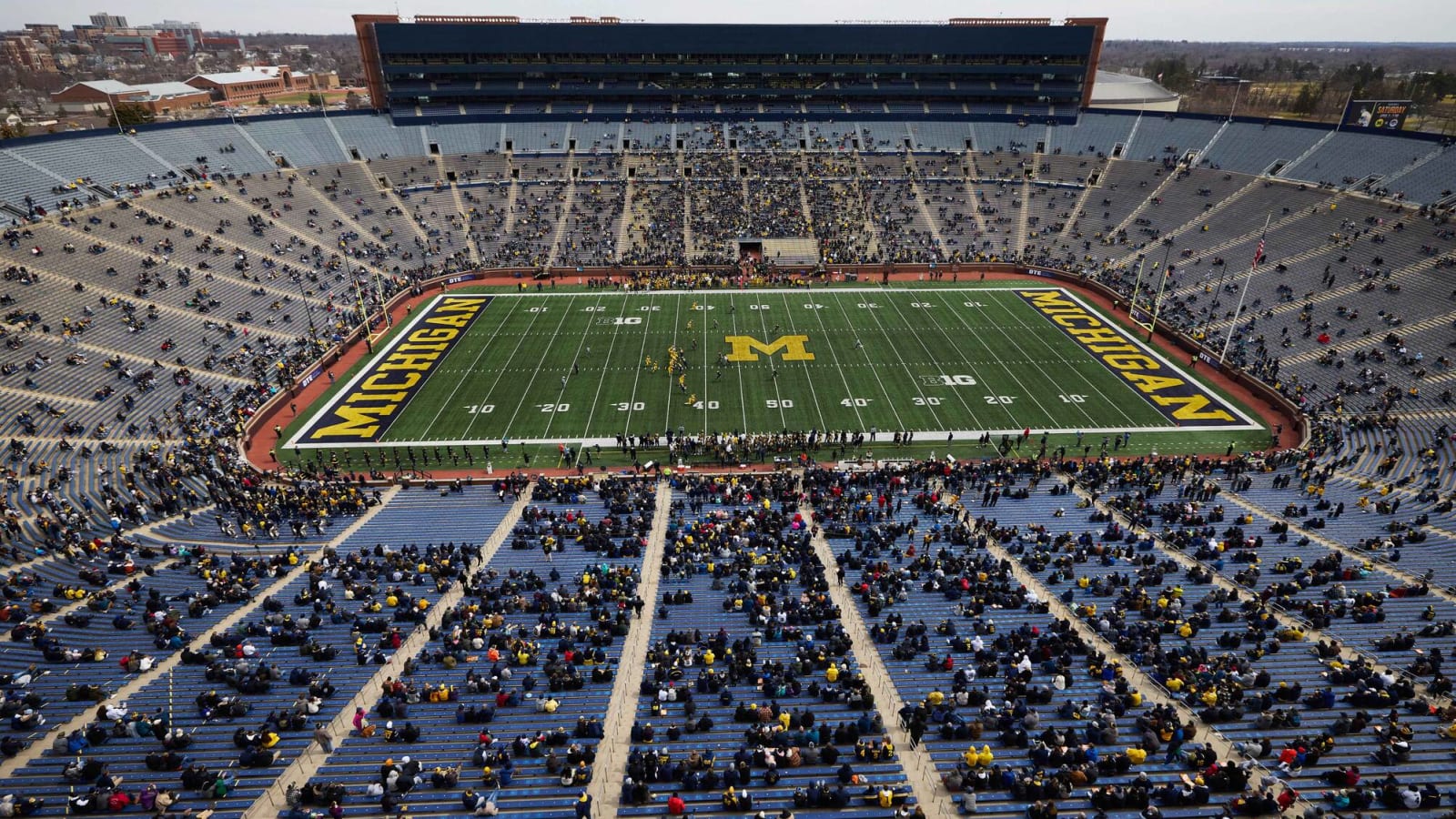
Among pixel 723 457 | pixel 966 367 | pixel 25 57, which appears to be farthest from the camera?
pixel 25 57

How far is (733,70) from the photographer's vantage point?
7806 centimetres

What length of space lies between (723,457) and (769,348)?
12.9 m

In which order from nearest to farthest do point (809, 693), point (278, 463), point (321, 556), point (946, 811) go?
point (946, 811) → point (809, 693) → point (321, 556) → point (278, 463)

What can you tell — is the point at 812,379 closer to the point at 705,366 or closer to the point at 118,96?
the point at 705,366

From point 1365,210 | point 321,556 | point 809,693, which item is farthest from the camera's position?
point 1365,210

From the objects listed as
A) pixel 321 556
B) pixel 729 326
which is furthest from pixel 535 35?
pixel 321 556

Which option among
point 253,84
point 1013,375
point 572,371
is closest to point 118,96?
point 253,84

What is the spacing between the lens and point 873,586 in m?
20.0

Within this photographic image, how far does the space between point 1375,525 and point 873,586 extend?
686 inches

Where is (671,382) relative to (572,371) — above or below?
below

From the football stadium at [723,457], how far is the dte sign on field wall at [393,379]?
348 millimetres

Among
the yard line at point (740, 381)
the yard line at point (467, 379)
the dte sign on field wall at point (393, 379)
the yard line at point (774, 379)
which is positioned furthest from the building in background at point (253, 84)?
the yard line at point (774, 379)

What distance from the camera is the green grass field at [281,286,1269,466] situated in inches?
1330

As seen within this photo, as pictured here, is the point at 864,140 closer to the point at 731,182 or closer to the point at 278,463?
the point at 731,182
